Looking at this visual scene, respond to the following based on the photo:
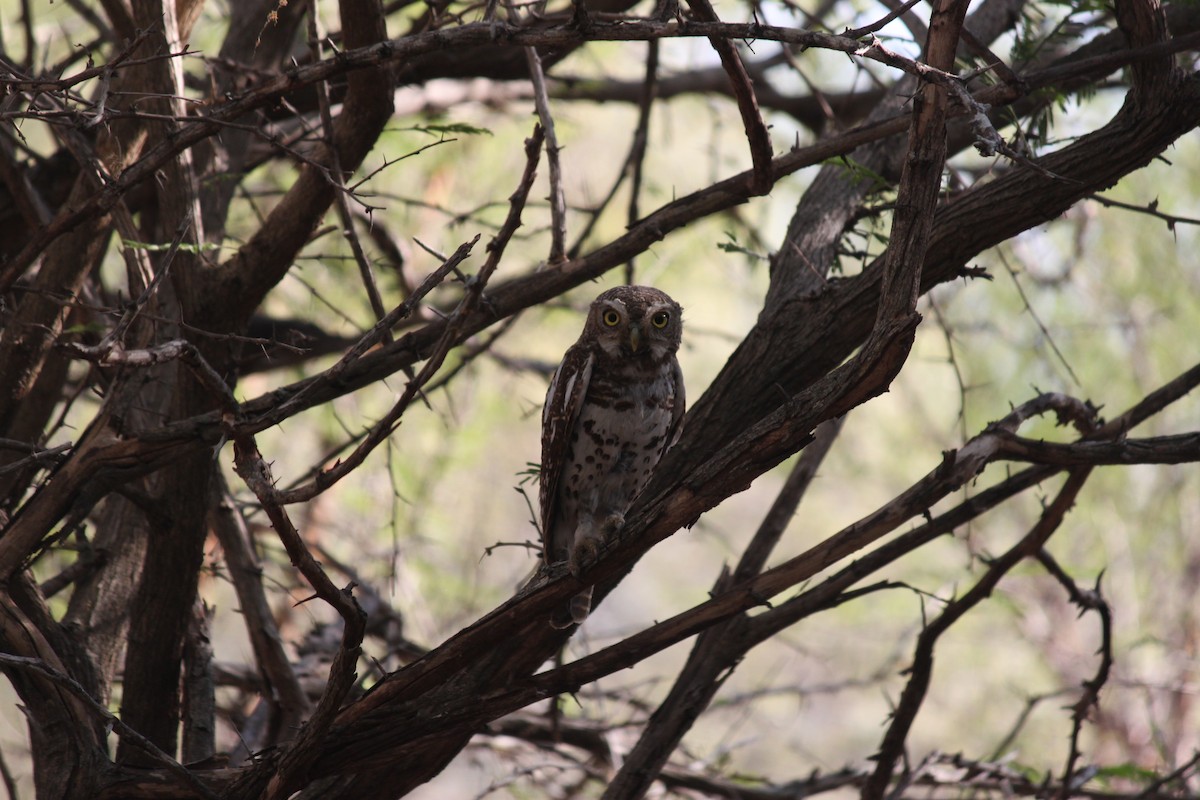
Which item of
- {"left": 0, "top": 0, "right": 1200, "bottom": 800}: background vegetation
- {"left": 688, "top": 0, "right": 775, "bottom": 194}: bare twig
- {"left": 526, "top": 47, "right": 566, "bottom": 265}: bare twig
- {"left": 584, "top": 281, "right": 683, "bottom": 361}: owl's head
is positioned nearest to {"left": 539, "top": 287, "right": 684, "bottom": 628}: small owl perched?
{"left": 584, "top": 281, "right": 683, "bottom": 361}: owl's head

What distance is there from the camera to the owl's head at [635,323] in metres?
3.80

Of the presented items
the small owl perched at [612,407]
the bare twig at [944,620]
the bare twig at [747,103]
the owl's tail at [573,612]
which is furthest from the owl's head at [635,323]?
the bare twig at [944,620]

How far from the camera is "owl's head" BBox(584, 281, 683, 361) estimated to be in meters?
3.80

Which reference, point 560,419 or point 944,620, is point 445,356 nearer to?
point 560,419

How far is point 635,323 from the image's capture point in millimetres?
3809

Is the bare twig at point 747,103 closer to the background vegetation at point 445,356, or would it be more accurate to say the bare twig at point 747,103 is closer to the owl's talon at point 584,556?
the background vegetation at point 445,356

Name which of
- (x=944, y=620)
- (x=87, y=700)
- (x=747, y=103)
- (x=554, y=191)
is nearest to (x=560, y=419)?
(x=554, y=191)

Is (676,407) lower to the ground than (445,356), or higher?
higher

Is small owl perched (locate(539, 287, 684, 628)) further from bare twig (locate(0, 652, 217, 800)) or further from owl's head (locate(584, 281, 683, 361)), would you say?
bare twig (locate(0, 652, 217, 800))

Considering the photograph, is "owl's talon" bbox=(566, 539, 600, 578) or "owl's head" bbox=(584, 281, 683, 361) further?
"owl's head" bbox=(584, 281, 683, 361)

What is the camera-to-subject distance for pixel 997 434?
130 inches

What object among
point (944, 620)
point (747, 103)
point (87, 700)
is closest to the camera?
point (87, 700)

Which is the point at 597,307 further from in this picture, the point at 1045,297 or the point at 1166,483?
the point at 1166,483

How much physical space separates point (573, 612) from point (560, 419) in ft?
2.32
